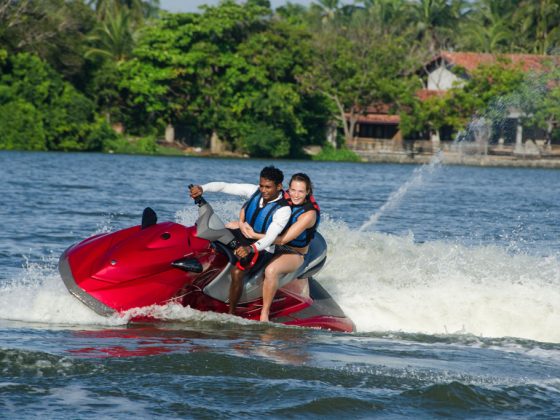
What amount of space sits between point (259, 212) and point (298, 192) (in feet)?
1.14

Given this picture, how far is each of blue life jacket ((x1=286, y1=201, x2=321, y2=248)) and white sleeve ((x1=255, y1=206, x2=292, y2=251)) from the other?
123 mm

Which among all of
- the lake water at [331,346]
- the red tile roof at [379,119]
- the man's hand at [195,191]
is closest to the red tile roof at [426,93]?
the red tile roof at [379,119]

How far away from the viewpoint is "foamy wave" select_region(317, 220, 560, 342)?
31.3 ft

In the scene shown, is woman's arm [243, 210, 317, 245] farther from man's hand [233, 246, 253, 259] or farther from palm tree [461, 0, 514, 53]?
palm tree [461, 0, 514, 53]

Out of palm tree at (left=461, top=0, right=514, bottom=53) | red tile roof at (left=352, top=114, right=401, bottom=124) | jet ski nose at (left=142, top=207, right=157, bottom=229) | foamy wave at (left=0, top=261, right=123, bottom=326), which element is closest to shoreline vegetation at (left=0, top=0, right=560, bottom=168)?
red tile roof at (left=352, top=114, right=401, bottom=124)

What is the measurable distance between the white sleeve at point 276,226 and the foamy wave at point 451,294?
1.54 meters

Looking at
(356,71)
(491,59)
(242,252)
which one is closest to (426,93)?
(491,59)

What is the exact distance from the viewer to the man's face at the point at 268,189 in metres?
8.32

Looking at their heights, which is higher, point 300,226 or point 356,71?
point 356,71

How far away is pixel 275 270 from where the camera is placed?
859 cm

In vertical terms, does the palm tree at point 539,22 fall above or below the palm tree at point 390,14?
below

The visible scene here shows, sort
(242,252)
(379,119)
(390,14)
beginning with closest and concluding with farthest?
(242,252), (379,119), (390,14)

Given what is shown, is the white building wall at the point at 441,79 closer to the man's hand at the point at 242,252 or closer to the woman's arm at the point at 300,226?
the woman's arm at the point at 300,226

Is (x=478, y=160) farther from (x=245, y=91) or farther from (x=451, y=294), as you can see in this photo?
(x=451, y=294)
